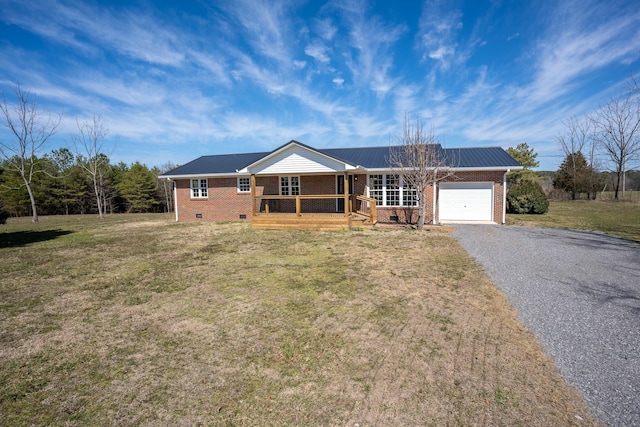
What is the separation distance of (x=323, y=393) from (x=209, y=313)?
8.83 feet

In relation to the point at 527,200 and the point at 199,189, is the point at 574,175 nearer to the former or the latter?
the point at 527,200

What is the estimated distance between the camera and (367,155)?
19.3m

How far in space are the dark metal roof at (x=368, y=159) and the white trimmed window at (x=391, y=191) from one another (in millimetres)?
804

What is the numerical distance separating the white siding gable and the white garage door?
19.2ft

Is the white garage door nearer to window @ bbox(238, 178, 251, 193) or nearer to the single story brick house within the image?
the single story brick house

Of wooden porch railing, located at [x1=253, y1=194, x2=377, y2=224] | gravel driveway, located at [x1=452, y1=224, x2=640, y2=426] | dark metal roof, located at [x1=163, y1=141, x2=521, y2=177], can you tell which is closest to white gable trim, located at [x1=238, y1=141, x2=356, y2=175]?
dark metal roof, located at [x1=163, y1=141, x2=521, y2=177]

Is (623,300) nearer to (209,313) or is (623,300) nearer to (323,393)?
(323,393)

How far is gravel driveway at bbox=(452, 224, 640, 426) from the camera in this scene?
3078mm

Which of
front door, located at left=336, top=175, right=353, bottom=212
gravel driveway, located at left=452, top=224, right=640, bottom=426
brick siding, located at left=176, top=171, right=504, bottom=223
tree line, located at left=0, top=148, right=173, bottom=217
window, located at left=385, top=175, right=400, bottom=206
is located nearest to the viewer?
gravel driveway, located at left=452, top=224, right=640, bottom=426

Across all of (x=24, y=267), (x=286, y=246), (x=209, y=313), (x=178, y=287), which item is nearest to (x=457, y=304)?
(x=209, y=313)

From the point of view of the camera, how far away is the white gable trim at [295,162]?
15.1 metres

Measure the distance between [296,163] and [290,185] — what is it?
3068 mm

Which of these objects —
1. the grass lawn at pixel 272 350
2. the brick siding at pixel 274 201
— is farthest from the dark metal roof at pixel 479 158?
the grass lawn at pixel 272 350

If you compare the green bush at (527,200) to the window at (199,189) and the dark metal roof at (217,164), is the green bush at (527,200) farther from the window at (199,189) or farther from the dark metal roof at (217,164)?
the window at (199,189)
